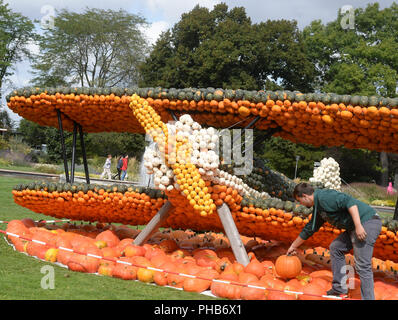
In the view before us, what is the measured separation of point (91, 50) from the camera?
4331cm

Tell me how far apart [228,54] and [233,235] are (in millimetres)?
27620

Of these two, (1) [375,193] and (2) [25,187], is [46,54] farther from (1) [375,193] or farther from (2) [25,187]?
(2) [25,187]

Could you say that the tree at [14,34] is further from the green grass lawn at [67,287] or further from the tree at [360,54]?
the green grass lawn at [67,287]

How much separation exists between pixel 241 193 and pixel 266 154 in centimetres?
2711

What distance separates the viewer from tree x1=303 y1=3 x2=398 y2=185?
35.3m

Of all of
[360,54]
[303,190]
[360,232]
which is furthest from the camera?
[360,54]

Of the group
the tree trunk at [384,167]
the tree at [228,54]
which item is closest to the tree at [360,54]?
the tree trunk at [384,167]

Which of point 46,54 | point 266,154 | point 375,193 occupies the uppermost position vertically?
point 46,54

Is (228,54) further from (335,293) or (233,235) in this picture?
(335,293)

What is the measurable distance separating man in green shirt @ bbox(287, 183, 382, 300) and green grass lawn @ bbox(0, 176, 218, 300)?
1.52 meters

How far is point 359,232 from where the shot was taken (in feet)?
15.2

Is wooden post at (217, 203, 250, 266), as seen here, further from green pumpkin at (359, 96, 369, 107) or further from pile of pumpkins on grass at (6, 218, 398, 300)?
green pumpkin at (359, 96, 369, 107)

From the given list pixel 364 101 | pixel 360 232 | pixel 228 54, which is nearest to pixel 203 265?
pixel 360 232
